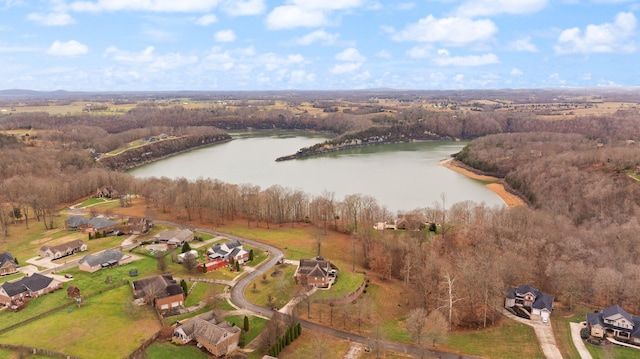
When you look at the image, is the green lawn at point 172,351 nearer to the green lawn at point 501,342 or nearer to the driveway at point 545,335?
the green lawn at point 501,342

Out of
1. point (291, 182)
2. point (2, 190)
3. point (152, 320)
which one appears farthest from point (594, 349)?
point (2, 190)

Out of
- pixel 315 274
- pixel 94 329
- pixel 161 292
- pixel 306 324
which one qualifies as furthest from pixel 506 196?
pixel 94 329

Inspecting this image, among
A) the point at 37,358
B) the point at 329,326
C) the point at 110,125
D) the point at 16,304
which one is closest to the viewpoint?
the point at 37,358

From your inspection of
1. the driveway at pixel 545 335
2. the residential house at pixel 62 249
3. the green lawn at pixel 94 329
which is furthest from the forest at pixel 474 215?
the green lawn at pixel 94 329

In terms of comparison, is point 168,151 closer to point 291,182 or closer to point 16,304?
point 291,182

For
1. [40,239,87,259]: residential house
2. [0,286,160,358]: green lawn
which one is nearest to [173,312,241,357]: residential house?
[0,286,160,358]: green lawn

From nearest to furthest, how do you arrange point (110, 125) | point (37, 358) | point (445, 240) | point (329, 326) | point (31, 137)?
point (37, 358) < point (329, 326) < point (445, 240) < point (31, 137) < point (110, 125)
